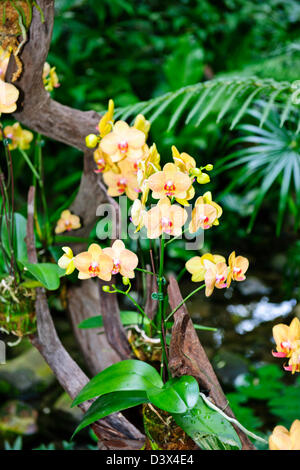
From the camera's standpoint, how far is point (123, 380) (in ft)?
2.20

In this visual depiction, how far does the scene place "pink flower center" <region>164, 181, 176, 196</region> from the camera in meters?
0.60

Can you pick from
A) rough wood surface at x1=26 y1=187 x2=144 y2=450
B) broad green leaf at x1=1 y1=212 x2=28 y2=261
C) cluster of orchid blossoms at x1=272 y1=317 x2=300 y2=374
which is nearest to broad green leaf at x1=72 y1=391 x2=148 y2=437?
rough wood surface at x1=26 y1=187 x2=144 y2=450

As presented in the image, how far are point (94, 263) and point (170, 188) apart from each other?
151 millimetres

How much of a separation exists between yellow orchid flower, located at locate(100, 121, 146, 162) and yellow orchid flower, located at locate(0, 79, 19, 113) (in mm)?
175

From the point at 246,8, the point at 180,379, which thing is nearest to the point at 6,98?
the point at 180,379

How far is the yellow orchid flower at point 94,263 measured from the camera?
61 centimetres

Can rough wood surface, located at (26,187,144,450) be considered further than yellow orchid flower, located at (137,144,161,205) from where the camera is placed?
Yes

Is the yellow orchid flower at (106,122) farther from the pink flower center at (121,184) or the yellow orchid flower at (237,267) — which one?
the yellow orchid flower at (237,267)

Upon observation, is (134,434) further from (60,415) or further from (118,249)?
(60,415)

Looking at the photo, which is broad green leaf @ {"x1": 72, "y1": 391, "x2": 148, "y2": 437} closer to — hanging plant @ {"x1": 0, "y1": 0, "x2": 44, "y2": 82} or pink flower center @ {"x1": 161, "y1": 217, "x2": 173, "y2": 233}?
pink flower center @ {"x1": 161, "y1": 217, "x2": 173, "y2": 233}

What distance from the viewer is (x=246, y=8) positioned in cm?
317

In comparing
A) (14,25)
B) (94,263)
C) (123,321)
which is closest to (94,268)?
(94,263)

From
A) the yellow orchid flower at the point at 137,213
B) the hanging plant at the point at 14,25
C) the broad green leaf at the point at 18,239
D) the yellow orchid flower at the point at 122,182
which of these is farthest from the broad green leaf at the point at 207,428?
the hanging plant at the point at 14,25

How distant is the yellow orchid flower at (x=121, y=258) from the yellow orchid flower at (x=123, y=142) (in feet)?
0.68
